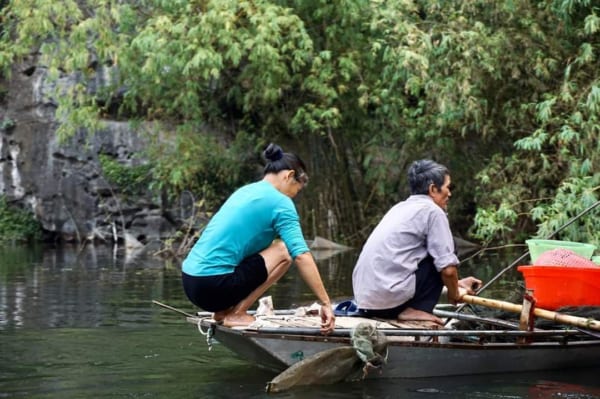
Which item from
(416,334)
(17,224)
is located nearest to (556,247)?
(416,334)

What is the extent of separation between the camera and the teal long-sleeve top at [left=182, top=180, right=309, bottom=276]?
22.7 feet

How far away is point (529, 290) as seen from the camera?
24.2ft

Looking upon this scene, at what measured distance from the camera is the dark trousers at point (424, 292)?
7.19 meters

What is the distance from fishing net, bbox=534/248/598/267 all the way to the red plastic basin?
0.04 m

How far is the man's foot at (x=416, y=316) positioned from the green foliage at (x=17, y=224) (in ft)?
61.0

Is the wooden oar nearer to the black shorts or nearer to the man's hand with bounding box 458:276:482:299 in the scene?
the man's hand with bounding box 458:276:482:299

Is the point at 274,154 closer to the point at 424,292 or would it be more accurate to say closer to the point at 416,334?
the point at 424,292

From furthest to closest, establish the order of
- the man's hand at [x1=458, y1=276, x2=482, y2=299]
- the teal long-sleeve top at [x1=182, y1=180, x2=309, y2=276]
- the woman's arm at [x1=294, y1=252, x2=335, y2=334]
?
the man's hand at [x1=458, y1=276, x2=482, y2=299]
the teal long-sleeve top at [x1=182, y1=180, x2=309, y2=276]
the woman's arm at [x1=294, y1=252, x2=335, y2=334]

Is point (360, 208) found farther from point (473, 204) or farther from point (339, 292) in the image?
point (339, 292)

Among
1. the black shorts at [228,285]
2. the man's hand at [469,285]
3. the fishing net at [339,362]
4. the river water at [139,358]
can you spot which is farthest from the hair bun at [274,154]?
the man's hand at [469,285]

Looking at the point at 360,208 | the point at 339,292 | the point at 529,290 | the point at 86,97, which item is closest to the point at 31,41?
the point at 86,97

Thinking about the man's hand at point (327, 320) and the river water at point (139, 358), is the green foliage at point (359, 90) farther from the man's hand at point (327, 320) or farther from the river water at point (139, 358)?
the man's hand at point (327, 320)

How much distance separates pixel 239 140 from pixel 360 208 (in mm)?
2845

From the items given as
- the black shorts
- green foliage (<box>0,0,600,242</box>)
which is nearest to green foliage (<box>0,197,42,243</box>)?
green foliage (<box>0,0,600,242</box>)
